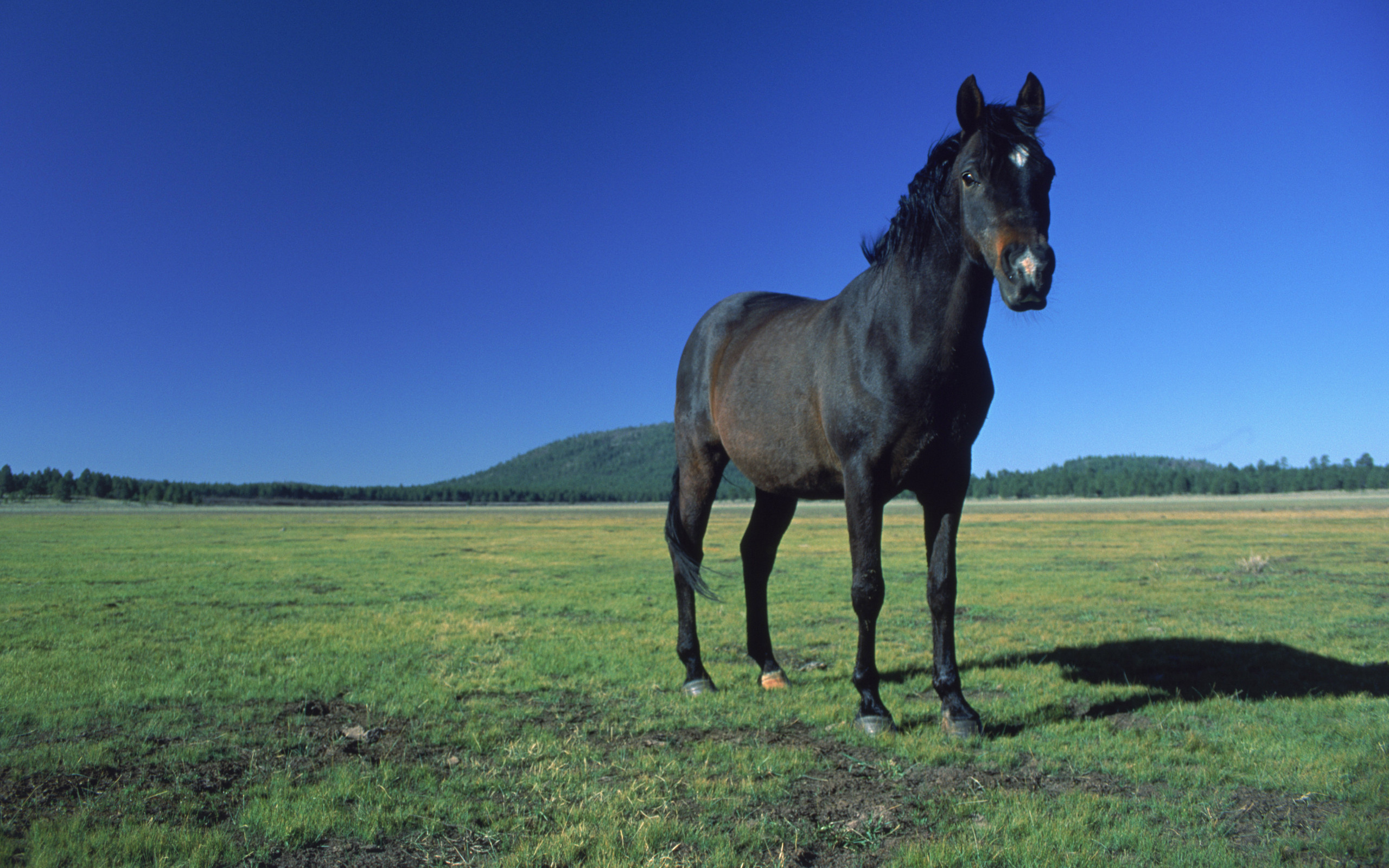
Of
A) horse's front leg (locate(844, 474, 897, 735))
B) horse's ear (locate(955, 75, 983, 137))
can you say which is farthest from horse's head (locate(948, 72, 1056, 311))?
horse's front leg (locate(844, 474, 897, 735))

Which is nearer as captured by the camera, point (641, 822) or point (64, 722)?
point (641, 822)

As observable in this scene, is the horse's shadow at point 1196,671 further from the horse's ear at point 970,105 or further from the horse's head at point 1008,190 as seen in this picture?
the horse's ear at point 970,105

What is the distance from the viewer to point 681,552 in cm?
681

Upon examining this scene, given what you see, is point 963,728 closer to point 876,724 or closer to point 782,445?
point 876,724

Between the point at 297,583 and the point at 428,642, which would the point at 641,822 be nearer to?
the point at 428,642

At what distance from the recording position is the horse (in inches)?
173

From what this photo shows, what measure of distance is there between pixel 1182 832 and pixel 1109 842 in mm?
422

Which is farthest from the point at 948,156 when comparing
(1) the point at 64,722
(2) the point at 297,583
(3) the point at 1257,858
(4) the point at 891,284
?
(2) the point at 297,583

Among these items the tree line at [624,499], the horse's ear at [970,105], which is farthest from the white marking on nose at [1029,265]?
the tree line at [624,499]

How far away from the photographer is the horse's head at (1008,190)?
4043mm

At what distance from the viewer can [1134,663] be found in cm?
711

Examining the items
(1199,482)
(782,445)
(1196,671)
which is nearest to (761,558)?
(782,445)

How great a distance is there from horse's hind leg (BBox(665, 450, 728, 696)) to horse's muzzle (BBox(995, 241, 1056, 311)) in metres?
3.38

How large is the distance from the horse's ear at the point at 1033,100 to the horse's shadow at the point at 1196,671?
4.28 m
